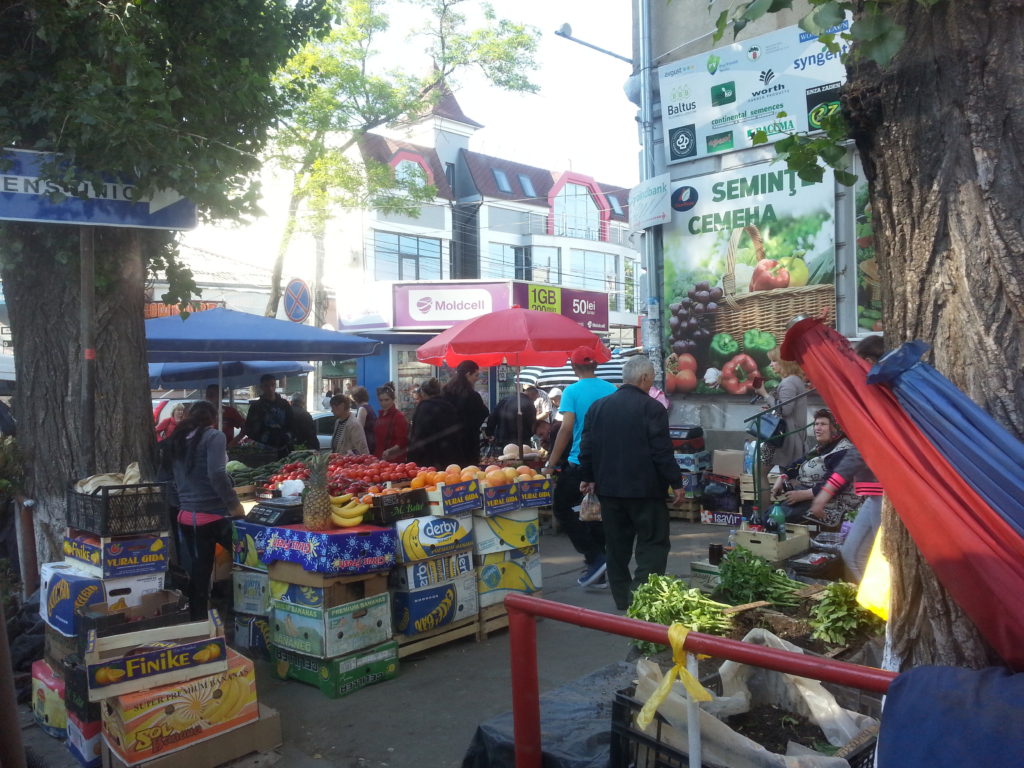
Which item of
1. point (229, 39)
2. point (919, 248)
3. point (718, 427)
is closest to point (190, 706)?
point (919, 248)

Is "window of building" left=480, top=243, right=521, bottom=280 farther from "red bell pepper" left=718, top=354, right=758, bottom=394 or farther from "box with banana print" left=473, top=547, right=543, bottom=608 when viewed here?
"box with banana print" left=473, top=547, right=543, bottom=608

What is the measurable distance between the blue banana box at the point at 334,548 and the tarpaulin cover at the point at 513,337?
421 centimetres

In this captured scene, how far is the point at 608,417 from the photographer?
6027 mm

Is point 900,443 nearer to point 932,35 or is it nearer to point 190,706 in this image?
point 932,35

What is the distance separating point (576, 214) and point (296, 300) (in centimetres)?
2453

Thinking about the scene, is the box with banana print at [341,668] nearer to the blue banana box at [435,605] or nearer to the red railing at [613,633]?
the blue banana box at [435,605]

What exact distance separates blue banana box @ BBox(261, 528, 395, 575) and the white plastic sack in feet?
8.76

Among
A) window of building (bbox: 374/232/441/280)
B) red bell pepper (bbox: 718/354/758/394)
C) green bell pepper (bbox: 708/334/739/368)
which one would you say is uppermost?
window of building (bbox: 374/232/441/280)

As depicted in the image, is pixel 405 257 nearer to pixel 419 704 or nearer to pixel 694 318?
pixel 694 318

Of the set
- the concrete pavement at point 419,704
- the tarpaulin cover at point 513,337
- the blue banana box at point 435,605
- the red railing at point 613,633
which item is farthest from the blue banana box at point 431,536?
the tarpaulin cover at point 513,337

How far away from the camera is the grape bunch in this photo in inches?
492

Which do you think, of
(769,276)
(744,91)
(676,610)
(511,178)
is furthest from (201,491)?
(511,178)

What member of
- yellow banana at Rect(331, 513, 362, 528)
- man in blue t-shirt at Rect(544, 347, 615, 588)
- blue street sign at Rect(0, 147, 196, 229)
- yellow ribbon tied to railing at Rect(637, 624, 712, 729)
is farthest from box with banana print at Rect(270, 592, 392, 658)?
yellow ribbon tied to railing at Rect(637, 624, 712, 729)

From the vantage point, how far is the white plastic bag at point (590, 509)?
7.13 m
